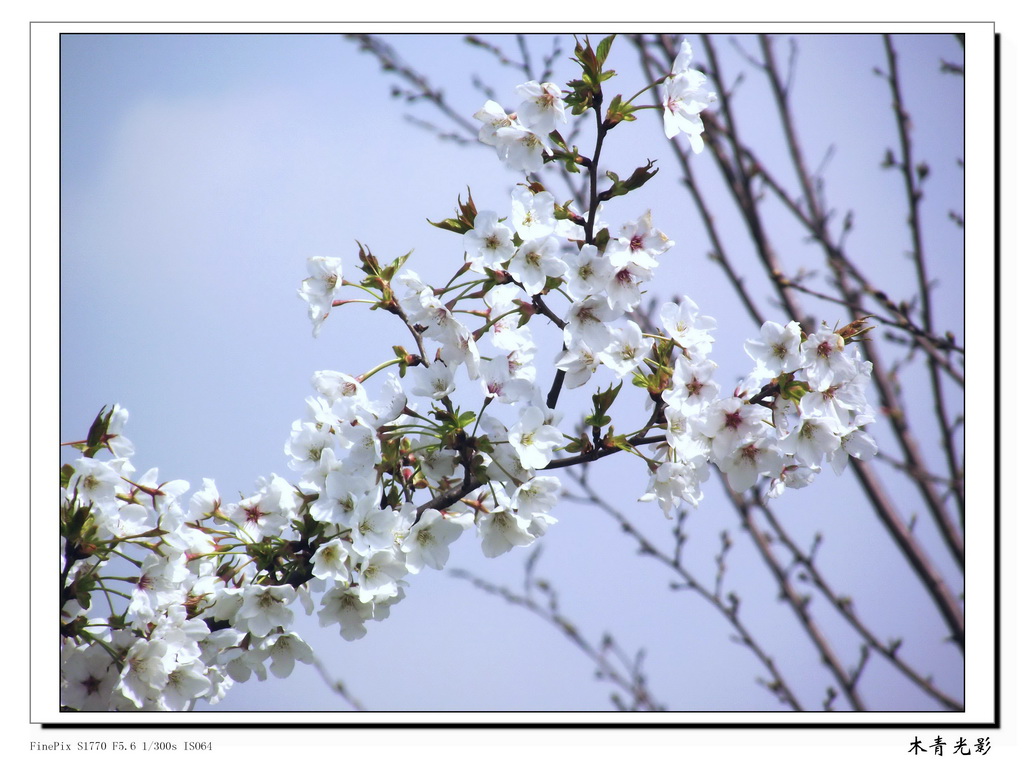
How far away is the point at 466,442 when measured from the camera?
4.21ft

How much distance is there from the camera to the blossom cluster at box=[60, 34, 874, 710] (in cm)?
126

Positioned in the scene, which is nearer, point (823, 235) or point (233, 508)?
point (233, 508)

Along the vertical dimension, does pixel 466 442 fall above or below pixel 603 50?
below

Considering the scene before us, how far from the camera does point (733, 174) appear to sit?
8.43 ft

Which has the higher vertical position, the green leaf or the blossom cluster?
the green leaf

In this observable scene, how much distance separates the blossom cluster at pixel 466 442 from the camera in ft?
4.14

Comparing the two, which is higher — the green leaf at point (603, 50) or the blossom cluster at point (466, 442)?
the green leaf at point (603, 50)
